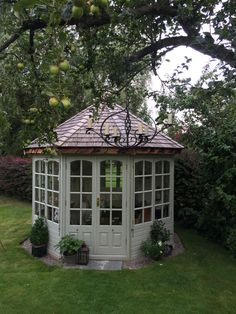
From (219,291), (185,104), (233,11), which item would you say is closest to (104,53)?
(233,11)

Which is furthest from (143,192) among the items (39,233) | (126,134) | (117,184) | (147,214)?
(39,233)

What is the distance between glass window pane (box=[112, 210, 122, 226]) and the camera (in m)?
7.44

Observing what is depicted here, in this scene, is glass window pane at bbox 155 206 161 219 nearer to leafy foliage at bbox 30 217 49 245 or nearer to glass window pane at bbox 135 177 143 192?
glass window pane at bbox 135 177 143 192

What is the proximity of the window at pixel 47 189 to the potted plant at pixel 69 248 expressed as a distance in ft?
2.13

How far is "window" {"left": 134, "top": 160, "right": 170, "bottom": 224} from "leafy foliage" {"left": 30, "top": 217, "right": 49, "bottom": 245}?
78.5 inches

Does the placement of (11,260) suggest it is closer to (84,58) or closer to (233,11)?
(84,58)

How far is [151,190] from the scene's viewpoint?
7.85m

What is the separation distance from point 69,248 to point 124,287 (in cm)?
149

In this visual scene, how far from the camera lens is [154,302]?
18.1 feet

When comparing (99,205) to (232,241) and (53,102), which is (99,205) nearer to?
(232,241)

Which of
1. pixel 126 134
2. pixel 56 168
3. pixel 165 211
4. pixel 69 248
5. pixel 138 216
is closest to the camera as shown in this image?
pixel 126 134

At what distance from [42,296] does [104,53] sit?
384 cm

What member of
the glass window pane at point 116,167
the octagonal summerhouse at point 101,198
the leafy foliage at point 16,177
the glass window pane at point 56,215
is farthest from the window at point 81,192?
the leafy foliage at point 16,177

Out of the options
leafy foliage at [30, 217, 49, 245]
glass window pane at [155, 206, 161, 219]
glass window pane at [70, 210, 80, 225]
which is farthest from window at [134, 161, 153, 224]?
leafy foliage at [30, 217, 49, 245]
